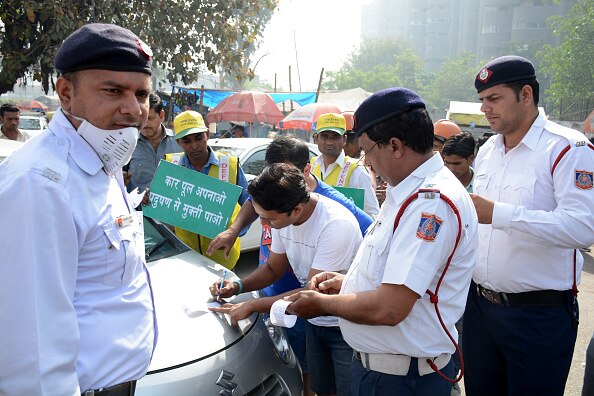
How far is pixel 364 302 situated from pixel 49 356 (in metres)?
0.90

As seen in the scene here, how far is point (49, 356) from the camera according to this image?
115 centimetres

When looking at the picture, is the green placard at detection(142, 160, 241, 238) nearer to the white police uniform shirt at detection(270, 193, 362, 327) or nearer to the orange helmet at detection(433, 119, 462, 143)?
the white police uniform shirt at detection(270, 193, 362, 327)

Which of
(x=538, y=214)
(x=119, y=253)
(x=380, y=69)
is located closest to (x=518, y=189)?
(x=538, y=214)

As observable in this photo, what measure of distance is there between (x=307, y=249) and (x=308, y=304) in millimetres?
820

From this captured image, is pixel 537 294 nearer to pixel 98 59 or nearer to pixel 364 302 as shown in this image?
pixel 364 302

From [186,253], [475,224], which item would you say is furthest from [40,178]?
[186,253]

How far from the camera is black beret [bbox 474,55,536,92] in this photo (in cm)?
228

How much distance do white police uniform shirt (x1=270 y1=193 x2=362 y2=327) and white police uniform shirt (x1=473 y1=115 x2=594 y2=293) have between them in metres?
0.64

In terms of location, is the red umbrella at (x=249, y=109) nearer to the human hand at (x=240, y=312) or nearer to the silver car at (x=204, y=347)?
the silver car at (x=204, y=347)

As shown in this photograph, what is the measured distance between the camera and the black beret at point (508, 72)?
228cm

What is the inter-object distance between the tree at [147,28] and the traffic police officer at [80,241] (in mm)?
4961

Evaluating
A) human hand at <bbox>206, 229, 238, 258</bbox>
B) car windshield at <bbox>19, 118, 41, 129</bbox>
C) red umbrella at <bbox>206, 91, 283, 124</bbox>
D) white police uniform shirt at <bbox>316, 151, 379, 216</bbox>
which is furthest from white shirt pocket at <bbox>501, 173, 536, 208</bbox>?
car windshield at <bbox>19, 118, 41, 129</bbox>

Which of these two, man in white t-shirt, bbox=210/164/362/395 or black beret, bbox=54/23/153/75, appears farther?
man in white t-shirt, bbox=210/164/362/395

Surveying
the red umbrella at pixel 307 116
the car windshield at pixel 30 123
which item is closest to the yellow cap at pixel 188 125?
the red umbrella at pixel 307 116
